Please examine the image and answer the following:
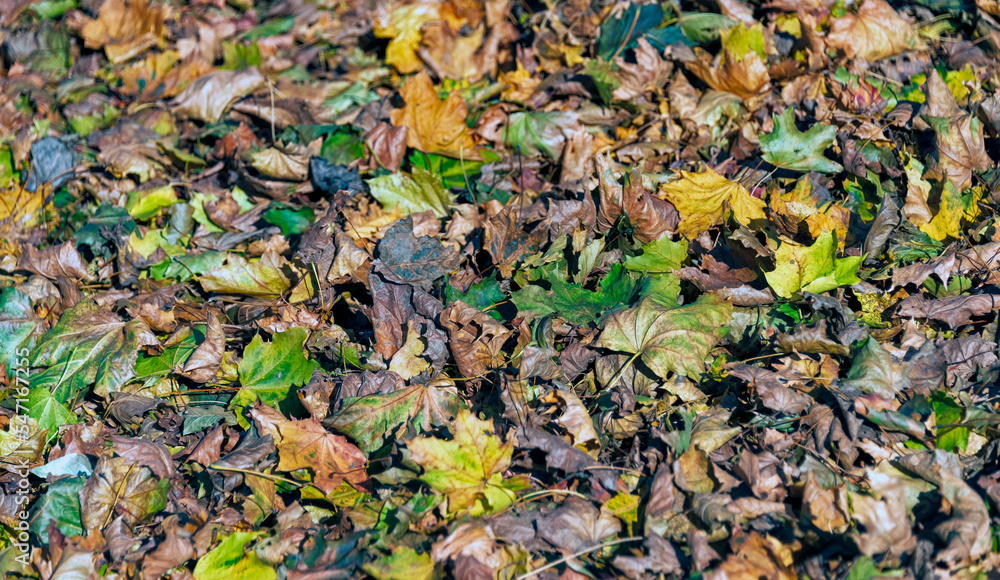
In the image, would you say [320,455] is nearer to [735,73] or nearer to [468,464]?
[468,464]

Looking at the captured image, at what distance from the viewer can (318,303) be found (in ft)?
7.50

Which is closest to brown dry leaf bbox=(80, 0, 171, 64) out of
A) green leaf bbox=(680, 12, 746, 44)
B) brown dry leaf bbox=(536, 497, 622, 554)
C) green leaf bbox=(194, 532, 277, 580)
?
green leaf bbox=(680, 12, 746, 44)

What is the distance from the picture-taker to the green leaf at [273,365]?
207 centimetres

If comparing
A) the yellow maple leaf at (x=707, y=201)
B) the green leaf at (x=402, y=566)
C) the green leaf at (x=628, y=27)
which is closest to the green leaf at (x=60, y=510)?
the green leaf at (x=402, y=566)

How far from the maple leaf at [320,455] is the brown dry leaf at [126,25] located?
3.49 meters

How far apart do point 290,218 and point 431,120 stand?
77 centimetres

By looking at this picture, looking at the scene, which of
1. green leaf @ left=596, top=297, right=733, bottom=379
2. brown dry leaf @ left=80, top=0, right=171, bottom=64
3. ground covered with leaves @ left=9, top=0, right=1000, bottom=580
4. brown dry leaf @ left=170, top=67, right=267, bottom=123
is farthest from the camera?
brown dry leaf @ left=80, top=0, right=171, bottom=64

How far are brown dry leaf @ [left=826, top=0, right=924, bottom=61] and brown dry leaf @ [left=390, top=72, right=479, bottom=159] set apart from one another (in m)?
1.69

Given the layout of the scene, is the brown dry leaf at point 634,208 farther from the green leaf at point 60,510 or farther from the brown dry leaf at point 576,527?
the green leaf at point 60,510

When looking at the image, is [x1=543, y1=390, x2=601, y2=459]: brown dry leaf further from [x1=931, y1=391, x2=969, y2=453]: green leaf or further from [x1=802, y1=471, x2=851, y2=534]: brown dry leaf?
[x1=931, y1=391, x2=969, y2=453]: green leaf

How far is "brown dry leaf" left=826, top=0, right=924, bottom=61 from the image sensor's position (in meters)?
2.88

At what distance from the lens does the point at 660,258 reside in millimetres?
2121

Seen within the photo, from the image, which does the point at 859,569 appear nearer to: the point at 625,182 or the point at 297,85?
the point at 625,182

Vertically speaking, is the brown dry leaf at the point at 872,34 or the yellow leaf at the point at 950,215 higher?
the brown dry leaf at the point at 872,34
